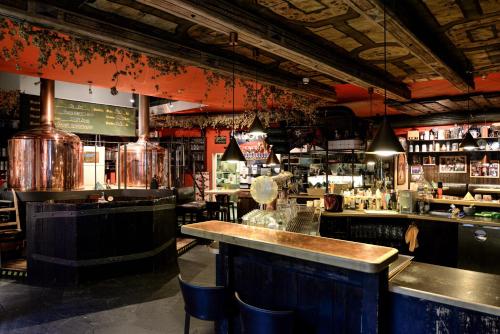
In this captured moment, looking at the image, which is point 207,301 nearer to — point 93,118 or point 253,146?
point 93,118

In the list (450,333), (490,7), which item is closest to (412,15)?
(490,7)

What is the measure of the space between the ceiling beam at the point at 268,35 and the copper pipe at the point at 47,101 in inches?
206

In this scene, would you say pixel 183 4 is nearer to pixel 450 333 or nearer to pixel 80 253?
pixel 450 333

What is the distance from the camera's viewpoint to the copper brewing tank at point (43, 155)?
275 inches

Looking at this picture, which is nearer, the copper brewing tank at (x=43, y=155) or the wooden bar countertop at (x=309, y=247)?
the wooden bar countertop at (x=309, y=247)

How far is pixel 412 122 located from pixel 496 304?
870 centimetres

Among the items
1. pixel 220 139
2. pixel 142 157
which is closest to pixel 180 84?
pixel 142 157

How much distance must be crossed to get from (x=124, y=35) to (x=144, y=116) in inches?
239

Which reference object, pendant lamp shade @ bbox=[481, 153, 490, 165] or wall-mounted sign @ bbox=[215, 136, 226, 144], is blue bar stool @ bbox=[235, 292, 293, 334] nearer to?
pendant lamp shade @ bbox=[481, 153, 490, 165]

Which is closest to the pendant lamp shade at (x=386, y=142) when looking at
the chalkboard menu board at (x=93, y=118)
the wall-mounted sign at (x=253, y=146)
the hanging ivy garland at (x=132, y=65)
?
the hanging ivy garland at (x=132, y=65)

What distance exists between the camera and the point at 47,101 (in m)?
7.23

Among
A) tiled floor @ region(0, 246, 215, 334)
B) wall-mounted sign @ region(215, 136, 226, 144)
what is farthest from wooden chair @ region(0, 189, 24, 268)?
wall-mounted sign @ region(215, 136, 226, 144)

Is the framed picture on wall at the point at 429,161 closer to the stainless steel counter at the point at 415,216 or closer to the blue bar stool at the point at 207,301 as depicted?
the stainless steel counter at the point at 415,216

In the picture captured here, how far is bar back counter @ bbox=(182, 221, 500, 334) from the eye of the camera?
6.53 ft
